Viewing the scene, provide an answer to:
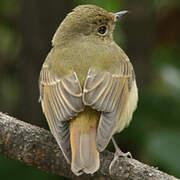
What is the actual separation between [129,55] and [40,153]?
2.89 meters

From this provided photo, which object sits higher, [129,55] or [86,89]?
[86,89]

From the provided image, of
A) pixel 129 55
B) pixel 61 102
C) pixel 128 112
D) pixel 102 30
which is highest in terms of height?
pixel 102 30

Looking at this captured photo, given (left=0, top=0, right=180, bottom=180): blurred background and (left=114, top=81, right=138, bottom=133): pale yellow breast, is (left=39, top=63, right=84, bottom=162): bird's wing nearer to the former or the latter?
(left=114, top=81, right=138, bottom=133): pale yellow breast

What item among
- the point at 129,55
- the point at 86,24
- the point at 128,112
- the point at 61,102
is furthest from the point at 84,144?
the point at 129,55

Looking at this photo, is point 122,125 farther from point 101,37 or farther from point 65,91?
point 101,37

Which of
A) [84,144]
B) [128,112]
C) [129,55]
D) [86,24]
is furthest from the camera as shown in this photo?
[129,55]

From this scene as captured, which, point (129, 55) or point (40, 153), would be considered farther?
point (129, 55)

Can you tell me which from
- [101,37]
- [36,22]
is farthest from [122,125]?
[36,22]

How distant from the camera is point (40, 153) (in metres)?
4.39

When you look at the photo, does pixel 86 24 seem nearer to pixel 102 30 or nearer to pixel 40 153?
pixel 102 30

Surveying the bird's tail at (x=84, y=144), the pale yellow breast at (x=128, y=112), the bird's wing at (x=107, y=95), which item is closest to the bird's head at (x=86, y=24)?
the bird's wing at (x=107, y=95)

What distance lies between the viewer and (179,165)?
5805 millimetres

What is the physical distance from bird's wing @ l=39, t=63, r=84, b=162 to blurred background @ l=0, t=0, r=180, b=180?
5.41ft

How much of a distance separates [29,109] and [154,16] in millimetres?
1984
